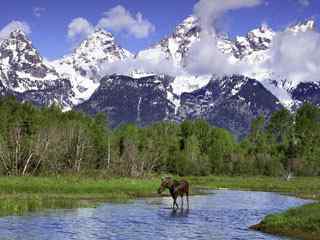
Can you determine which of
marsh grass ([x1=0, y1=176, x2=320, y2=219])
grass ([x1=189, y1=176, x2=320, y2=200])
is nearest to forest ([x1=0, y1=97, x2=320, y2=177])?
grass ([x1=189, y1=176, x2=320, y2=200])

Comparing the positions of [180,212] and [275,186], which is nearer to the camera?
[180,212]

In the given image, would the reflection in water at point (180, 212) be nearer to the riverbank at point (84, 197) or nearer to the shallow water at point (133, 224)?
the shallow water at point (133, 224)

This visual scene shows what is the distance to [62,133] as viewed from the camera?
13738 centimetres

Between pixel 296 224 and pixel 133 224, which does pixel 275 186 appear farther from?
pixel 133 224

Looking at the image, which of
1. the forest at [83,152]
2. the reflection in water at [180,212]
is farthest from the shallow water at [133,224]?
the forest at [83,152]

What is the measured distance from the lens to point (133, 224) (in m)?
46.3

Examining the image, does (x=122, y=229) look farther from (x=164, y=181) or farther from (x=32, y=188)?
(x=32, y=188)

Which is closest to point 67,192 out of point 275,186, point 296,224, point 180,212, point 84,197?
point 84,197

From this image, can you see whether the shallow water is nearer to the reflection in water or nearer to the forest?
the reflection in water

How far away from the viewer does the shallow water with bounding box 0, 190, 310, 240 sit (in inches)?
1581

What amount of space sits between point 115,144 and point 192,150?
28.9m

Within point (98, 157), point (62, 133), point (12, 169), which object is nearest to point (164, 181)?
point (12, 169)

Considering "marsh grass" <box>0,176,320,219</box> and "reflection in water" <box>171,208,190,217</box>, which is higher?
"marsh grass" <box>0,176,320,219</box>

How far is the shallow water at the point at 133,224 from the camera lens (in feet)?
132
